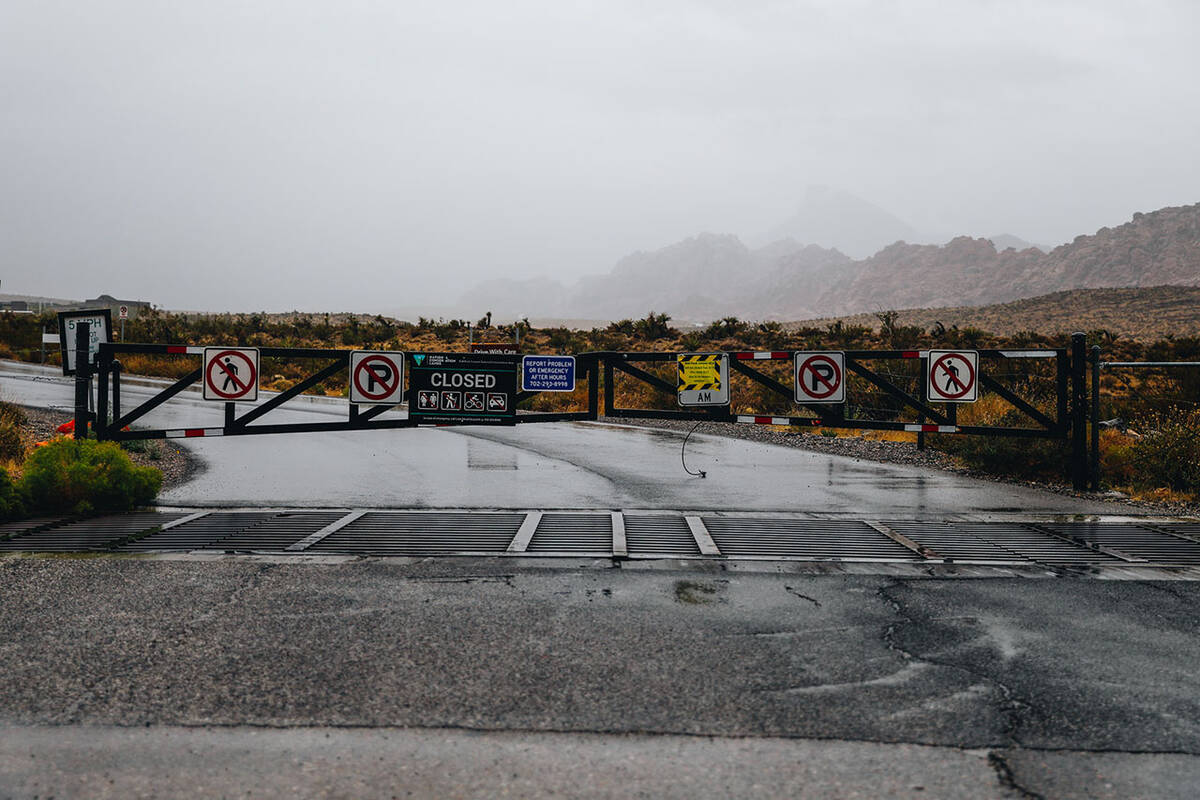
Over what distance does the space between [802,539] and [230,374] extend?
6.42m

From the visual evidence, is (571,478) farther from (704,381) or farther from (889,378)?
(889,378)

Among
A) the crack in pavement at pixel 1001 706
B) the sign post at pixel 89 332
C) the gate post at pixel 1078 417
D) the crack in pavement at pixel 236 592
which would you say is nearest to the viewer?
the crack in pavement at pixel 1001 706

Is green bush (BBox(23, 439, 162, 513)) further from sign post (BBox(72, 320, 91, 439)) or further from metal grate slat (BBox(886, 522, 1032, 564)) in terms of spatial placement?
metal grate slat (BBox(886, 522, 1032, 564))

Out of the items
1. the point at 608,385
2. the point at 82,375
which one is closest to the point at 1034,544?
the point at 608,385

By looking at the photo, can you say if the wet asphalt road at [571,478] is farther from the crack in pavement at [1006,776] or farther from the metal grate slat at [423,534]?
the crack in pavement at [1006,776]

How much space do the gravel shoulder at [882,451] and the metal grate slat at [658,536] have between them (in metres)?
5.44

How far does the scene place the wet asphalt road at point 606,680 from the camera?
363cm

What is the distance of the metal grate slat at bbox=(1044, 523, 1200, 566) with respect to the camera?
7695 millimetres

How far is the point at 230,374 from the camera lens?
33.4 feet

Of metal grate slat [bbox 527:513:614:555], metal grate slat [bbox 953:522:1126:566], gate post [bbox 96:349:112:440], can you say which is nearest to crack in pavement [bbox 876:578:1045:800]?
metal grate slat [bbox 953:522:1126:566]

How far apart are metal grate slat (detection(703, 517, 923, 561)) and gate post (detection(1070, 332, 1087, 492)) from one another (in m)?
4.23

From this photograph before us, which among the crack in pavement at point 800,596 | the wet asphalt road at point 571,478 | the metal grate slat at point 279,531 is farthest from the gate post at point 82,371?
the crack in pavement at point 800,596

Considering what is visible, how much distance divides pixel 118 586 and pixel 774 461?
10.4 metres

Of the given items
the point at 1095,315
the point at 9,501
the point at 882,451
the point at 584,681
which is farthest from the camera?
the point at 1095,315
